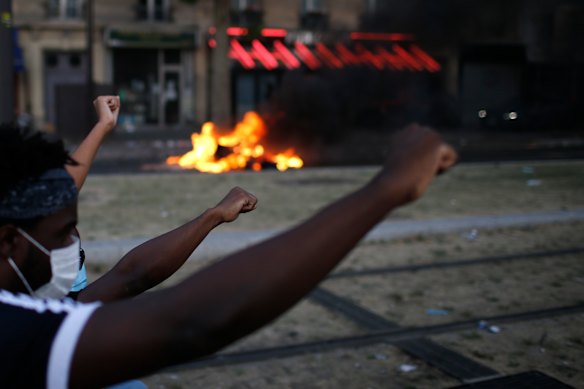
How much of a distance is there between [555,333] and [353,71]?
2004cm

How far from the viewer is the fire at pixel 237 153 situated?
15.2 m

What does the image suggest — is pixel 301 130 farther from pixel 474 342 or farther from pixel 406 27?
pixel 474 342

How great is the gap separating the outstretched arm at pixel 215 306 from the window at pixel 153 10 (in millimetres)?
26807

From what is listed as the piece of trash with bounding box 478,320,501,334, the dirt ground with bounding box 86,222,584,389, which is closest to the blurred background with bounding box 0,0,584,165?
the dirt ground with bounding box 86,222,584,389

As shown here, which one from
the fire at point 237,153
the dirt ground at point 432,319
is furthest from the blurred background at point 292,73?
the dirt ground at point 432,319

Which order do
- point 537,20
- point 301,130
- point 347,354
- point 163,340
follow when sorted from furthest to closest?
1. point 301,130
2. point 537,20
3. point 347,354
4. point 163,340

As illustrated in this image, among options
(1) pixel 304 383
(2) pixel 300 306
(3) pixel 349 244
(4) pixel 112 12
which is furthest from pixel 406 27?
(3) pixel 349 244

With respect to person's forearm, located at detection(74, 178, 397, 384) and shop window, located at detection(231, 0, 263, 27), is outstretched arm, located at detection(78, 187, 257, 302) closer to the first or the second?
person's forearm, located at detection(74, 178, 397, 384)

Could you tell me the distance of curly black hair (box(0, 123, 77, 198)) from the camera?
147 centimetres

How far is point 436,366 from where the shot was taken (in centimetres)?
401

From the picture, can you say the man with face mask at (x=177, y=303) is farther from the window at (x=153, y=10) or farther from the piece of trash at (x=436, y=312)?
the window at (x=153, y=10)

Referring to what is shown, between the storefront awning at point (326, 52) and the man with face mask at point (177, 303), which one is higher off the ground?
the storefront awning at point (326, 52)

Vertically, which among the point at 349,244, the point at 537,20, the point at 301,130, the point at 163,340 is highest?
the point at 537,20

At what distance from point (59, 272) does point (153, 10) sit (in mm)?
26768
